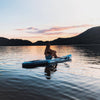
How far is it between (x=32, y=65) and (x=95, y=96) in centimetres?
1247

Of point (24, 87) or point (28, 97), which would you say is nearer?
point (28, 97)

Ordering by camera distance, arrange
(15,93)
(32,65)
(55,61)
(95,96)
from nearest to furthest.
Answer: (95,96) → (15,93) → (32,65) → (55,61)

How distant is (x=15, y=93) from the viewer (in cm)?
805

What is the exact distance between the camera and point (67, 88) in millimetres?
8883

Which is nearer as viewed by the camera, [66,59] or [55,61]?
[55,61]

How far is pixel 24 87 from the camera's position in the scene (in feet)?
29.9

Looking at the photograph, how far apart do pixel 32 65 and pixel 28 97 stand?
11.5 m

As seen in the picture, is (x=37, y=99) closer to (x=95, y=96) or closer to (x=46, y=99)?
(x=46, y=99)

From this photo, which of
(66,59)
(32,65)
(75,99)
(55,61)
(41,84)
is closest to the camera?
(75,99)

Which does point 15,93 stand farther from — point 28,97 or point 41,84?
point 41,84

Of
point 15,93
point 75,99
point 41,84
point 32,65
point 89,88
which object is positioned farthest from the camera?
point 32,65

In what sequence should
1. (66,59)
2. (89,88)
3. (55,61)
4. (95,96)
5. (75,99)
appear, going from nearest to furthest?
(75,99)
(95,96)
(89,88)
(55,61)
(66,59)

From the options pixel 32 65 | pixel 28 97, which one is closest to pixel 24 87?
pixel 28 97

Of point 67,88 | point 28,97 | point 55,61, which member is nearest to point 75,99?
point 67,88
